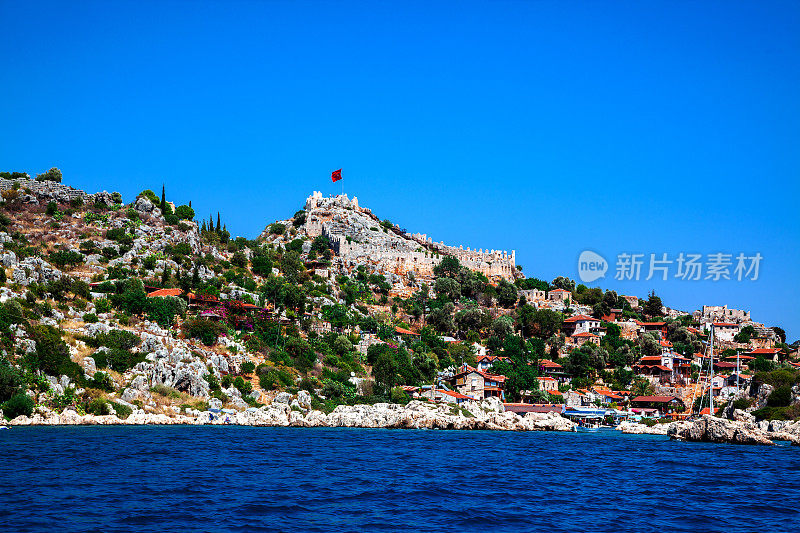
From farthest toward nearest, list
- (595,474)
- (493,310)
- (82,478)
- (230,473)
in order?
1. (493,310)
2. (595,474)
3. (230,473)
4. (82,478)

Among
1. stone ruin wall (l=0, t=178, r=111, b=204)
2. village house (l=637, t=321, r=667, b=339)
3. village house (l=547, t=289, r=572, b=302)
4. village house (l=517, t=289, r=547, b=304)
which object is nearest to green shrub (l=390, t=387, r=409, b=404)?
stone ruin wall (l=0, t=178, r=111, b=204)

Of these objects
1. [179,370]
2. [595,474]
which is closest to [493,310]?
[179,370]

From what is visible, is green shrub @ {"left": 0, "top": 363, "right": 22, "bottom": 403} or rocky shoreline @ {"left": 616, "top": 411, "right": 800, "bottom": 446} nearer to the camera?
green shrub @ {"left": 0, "top": 363, "right": 22, "bottom": 403}

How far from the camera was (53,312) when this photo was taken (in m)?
53.7

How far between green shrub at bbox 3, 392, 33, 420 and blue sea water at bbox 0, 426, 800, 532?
2.74 metres

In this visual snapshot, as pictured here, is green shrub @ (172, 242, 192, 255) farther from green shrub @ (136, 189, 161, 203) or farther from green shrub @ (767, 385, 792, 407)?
green shrub @ (767, 385, 792, 407)

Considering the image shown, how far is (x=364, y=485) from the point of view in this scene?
25453 millimetres

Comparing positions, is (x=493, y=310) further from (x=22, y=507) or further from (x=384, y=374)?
(x=22, y=507)

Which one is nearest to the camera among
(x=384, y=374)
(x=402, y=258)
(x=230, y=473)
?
(x=230, y=473)

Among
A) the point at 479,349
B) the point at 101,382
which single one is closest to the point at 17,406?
the point at 101,382

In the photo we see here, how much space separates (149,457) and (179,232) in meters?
52.8

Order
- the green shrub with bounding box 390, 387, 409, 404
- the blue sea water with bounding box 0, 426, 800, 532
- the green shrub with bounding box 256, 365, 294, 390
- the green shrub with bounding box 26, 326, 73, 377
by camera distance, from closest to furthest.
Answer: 1. the blue sea water with bounding box 0, 426, 800, 532
2. the green shrub with bounding box 26, 326, 73, 377
3. the green shrub with bounding box 256, 365, 294, 390
4. the green shrub with bounding box 390, 387, 409, 404

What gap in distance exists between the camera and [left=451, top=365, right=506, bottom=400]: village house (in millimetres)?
70438

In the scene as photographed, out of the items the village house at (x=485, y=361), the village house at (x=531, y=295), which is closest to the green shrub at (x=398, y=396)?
the village house at (x=485, y=361)
